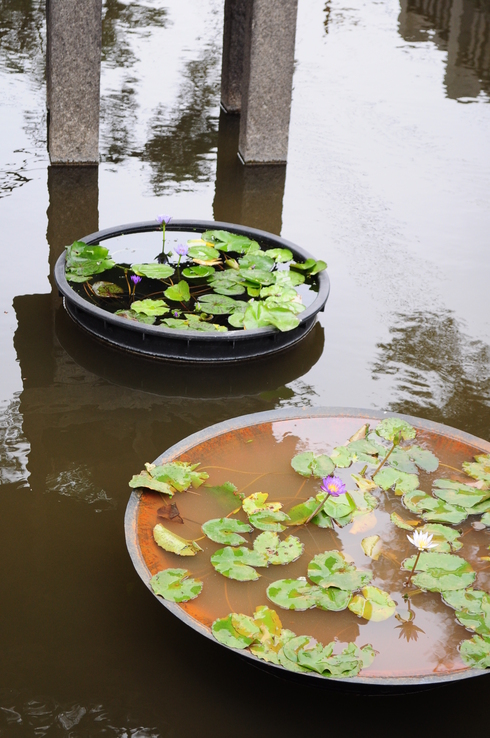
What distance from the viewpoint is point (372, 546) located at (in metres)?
2.78

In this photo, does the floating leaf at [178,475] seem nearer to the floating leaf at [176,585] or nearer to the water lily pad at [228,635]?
the floating leaf at [176,585]

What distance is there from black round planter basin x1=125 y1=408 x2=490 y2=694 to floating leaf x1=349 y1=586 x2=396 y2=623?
2 centimetres

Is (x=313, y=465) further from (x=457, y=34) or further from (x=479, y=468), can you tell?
(x=457, y=34)

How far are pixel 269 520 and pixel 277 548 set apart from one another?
0.14 meters

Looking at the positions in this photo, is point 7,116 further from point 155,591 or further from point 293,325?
point 155,591

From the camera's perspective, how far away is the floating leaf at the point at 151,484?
2857mm

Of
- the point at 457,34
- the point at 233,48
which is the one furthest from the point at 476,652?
the point at 457,34

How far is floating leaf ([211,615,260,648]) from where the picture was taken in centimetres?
231

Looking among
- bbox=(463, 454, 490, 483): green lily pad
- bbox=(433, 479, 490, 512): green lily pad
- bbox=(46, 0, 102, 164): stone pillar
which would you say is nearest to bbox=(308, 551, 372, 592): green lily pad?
bbox=(433, 479, 490, 512): green lily pad

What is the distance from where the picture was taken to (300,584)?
2.58 meters

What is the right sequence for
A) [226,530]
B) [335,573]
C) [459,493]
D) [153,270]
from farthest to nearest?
[153,270]
[459,493]
[226,530]
[335,573]

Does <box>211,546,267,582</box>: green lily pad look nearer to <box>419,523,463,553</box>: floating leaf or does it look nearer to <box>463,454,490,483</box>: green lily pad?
<box>419,523,463,553</box>: floating leaf

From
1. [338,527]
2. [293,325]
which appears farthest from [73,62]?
[338,527]

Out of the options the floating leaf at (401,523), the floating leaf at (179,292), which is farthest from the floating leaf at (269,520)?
the floating leaf at (179,292)
